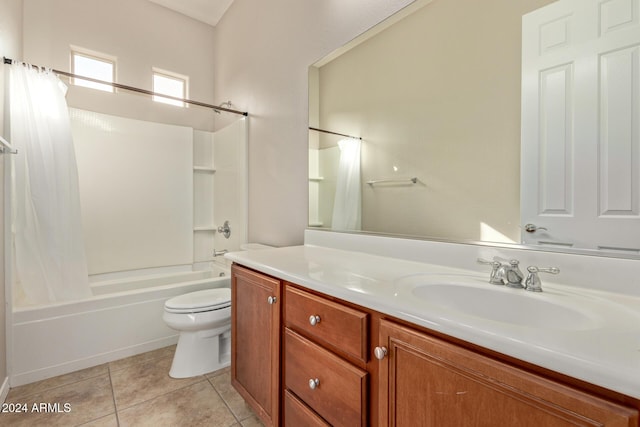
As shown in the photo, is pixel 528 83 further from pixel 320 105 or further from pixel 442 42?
pixel 320 105

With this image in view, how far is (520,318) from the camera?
82 centimetres

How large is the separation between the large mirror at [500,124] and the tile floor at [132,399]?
48.1 inches

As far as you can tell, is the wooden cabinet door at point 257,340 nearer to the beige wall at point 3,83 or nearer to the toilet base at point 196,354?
the toilet base at point 196,354

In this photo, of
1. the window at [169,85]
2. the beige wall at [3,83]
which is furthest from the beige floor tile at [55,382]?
the window at [169,85]

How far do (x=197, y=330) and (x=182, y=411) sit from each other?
0.43 meters

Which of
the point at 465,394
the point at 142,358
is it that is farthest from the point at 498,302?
the point at 142,358

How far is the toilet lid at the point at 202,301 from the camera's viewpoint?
1.75m

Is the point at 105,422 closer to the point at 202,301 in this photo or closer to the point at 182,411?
the point at 182,411

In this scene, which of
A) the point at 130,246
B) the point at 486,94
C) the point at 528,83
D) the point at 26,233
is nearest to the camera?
the point at 528,83

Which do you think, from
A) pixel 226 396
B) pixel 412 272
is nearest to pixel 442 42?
pixel 412 272

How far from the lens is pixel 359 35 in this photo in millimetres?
1527

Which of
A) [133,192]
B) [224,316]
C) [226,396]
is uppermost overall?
[133,192]

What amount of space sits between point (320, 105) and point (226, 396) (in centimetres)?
182

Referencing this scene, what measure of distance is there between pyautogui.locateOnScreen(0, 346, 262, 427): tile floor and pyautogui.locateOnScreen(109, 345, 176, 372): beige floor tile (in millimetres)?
13
